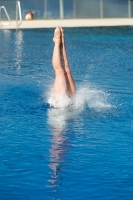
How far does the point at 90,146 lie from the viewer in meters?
9.38

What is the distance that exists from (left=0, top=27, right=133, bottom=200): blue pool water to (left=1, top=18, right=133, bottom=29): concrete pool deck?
18.9 metres

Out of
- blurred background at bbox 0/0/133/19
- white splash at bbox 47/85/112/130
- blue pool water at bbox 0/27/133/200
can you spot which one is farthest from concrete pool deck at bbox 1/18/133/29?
white splash at bbox 47/85/112/130

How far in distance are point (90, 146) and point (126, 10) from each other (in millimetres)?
34995

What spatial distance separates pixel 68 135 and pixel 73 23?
3055cm

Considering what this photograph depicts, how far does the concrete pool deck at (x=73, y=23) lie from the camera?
124 feet

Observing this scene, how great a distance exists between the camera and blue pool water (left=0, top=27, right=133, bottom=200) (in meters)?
7.66

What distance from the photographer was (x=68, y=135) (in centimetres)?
1001

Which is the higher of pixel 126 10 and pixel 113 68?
pixel 126 10

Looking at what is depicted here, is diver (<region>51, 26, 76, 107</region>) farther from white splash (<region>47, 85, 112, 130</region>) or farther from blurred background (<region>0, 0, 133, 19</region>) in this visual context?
blurred background (<region>0, 0, 133, 19</region>)

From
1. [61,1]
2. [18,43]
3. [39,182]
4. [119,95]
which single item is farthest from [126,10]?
[39,182]

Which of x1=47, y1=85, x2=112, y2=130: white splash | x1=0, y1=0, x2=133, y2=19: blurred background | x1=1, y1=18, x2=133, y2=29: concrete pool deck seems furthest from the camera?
x1=0, y1=0, x2=133, y2=19: blurred background

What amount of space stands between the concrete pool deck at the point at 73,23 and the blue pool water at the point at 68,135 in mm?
18907

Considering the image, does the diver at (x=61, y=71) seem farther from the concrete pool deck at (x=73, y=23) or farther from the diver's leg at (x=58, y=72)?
the concrete pool deck at (x=73, y=23)

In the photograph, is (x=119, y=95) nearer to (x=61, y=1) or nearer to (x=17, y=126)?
(x=17, y=126)
